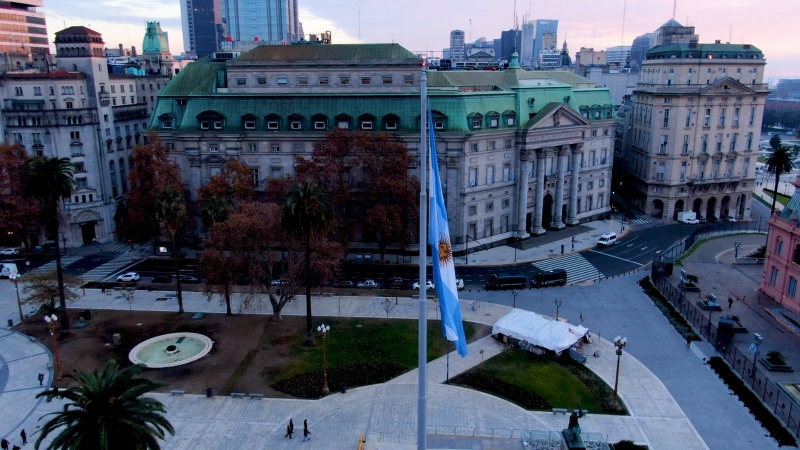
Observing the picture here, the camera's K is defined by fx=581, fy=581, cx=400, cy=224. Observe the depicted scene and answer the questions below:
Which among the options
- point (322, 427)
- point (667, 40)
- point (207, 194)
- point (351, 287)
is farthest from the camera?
point (667, 40)

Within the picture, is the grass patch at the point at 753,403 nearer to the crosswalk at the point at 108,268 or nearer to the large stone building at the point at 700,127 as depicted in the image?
the large stone building at the point at 700,127

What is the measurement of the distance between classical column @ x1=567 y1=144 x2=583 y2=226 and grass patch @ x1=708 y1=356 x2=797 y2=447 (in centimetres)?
5055

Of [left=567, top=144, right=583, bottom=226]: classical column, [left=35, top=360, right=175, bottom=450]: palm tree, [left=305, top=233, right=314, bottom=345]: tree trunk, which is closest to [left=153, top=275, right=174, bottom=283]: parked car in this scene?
[left=305, top=233, right=314, bottom=345]: tree trunk

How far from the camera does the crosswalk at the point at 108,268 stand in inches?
3118

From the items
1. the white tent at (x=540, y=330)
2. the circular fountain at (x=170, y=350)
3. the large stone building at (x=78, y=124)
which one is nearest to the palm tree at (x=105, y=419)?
the circular fountain at (x=170, y=350)

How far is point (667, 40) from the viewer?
118375 mm

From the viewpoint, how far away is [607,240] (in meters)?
93.4

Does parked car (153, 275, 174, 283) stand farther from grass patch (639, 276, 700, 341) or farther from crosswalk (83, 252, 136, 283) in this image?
grass patch (639, 276, 700, 341)

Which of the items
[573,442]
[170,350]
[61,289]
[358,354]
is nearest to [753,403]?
[573,442]

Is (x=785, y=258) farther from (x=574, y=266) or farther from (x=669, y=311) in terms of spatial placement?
(x=574, y=266)

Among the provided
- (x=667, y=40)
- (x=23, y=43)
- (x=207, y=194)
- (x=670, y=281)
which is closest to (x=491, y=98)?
(x=670, y=281)

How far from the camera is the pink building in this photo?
212 feet

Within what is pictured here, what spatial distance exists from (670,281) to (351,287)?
4168 centimetres

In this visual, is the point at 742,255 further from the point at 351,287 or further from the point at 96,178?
the point at 96,178
